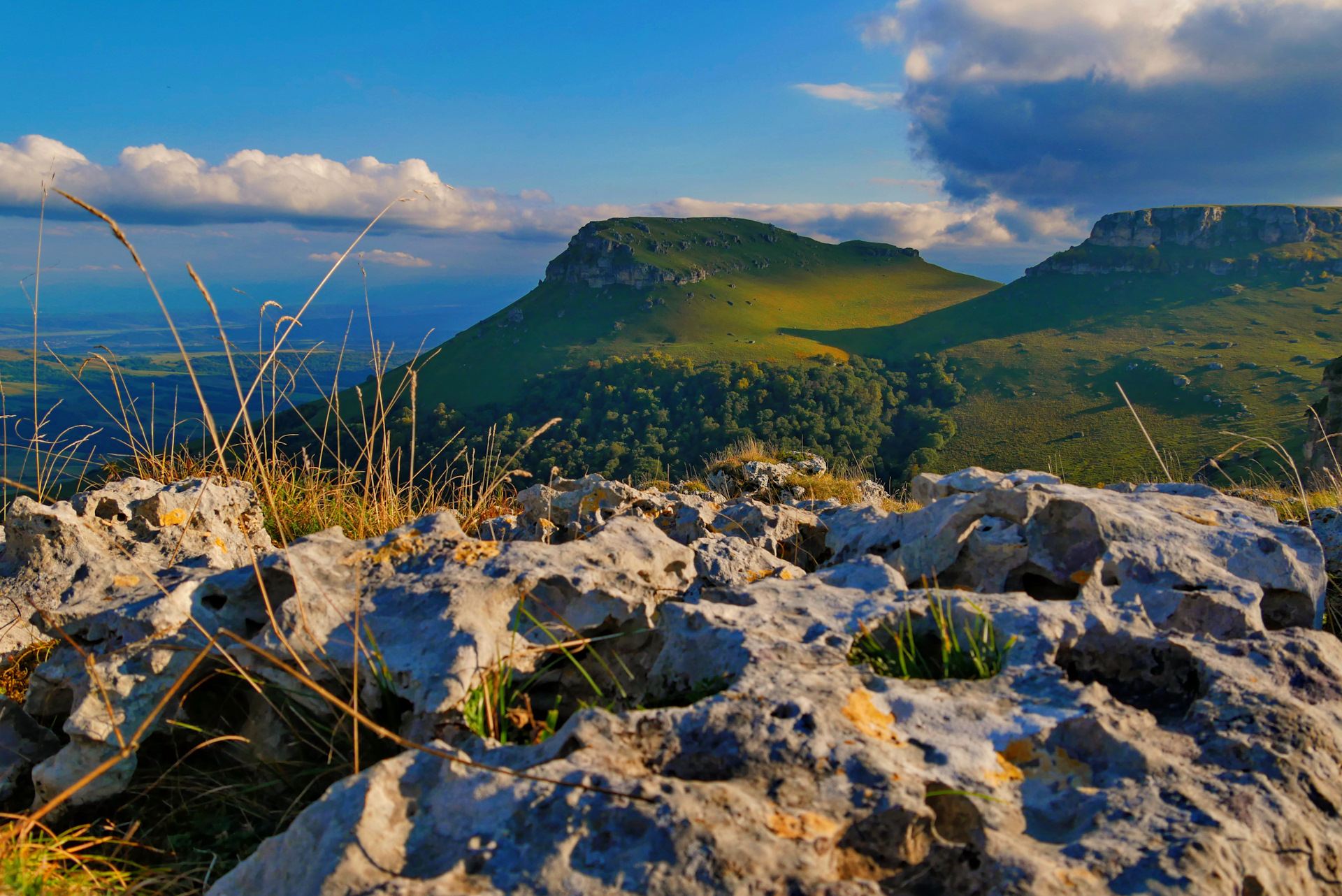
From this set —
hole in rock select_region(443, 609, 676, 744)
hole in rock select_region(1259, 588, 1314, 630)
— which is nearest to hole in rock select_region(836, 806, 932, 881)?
hole in rock select_region(443, 609, 676, 744)

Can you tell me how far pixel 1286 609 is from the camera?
417 cm

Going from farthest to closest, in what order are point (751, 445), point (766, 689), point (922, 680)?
1. point (751, 445)
2. point (922, 680)
3. point (766, 689)

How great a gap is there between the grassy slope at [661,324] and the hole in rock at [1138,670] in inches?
5238

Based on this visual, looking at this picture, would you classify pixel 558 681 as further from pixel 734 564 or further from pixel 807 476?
pixel 807 476

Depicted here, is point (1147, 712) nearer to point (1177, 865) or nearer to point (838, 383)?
point (1177, 865)

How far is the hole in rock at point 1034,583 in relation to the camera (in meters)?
4.17

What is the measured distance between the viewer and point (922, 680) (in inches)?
108

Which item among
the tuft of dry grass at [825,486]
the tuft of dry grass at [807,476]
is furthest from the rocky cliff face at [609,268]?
the tuft of dry grass at [825,486]

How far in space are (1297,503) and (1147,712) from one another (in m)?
6.30

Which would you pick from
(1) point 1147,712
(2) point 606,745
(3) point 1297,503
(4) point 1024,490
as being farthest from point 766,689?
(3) point 1297,503

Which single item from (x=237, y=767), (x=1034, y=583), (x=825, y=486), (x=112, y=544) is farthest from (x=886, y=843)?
(x=825, y=486)

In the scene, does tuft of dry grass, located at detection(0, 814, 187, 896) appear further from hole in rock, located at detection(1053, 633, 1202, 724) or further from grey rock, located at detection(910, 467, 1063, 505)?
grey rock, located at detection(910, 467, 1063, 505)

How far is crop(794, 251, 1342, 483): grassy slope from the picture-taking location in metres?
91.4

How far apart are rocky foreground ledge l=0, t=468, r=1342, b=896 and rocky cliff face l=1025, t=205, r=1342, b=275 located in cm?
19445
